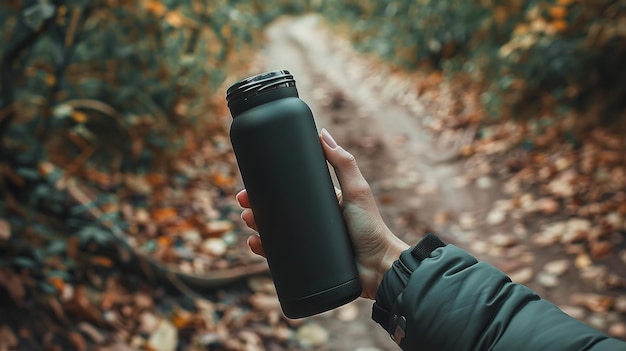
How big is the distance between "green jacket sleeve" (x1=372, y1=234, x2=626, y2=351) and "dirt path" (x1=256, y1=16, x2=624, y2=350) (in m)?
1.47

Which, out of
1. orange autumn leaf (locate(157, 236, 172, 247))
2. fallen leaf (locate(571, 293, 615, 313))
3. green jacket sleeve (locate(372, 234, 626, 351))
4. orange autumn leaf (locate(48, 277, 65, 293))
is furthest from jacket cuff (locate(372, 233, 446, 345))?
orange autumn leaf (locate(157, 236, 172, 247))

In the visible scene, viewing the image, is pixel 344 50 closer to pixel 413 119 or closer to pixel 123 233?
pixel 413 119

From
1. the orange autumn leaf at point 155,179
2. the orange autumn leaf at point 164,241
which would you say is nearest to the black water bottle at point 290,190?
the orange autumn leaf at point 164,241

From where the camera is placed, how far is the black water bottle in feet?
4.14

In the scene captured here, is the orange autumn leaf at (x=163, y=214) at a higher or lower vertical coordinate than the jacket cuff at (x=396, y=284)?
lower

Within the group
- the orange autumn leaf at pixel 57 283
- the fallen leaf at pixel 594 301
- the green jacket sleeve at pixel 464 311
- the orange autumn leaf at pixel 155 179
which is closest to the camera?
the green jacket sleeve at pixel 464 311

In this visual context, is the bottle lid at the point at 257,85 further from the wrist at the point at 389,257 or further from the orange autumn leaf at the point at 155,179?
the orange autumn leaf at the point at 155,179

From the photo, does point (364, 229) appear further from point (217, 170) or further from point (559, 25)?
point (559, 25)

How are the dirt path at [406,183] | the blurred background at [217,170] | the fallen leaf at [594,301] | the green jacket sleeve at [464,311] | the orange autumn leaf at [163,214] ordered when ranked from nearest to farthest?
the green jacket sleeve at [464,311] < the blurred background at [217,170] < the fallen leaf at [594,301] < the dirt path at [406,183] < the orange autumn leaf at [163,214]

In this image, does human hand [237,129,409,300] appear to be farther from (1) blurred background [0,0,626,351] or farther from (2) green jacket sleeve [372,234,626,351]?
(1) blurred background [0,0,626,351]

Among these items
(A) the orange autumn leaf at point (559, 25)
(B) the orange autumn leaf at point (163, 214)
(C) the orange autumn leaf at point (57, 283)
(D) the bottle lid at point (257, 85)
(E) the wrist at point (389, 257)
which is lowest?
(B) the orange autumn leaf at point (163, 214)

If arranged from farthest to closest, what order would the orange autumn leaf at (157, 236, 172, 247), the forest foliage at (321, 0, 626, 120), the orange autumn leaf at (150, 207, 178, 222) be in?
the forest foliage at (321, 0, 626, 120)
the orange autumn leaf at (150, 207, 178, 222)
the orange autumn leaf at (157, 236, 172, 247)

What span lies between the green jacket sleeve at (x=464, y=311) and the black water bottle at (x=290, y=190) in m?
0.13

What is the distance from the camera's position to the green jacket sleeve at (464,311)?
3.67ft
